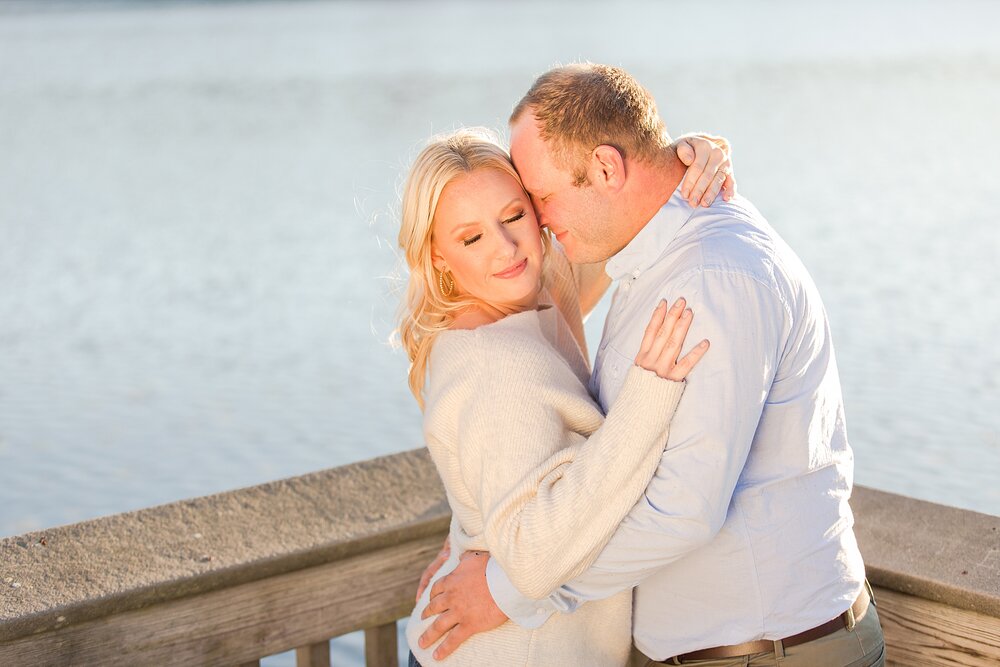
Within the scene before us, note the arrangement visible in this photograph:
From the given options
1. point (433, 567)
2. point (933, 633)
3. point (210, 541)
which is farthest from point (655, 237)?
point (210, 541)

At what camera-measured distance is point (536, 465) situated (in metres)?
2.31

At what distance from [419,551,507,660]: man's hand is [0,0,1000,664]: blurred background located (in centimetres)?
81

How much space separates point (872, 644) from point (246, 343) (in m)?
5.85

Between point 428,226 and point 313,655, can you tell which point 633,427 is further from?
point 313,655

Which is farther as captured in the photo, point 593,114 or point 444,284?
point 444,284

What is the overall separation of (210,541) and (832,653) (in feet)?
4.24

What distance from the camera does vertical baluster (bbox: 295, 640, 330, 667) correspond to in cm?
270

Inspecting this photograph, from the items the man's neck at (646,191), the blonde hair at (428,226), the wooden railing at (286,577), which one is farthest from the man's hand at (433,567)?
the man's neck at (646,191)

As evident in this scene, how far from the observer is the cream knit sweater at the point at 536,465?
2.18m

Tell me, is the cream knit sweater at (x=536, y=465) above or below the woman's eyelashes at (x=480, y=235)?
below

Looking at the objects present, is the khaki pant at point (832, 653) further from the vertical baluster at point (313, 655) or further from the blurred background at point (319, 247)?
the blurred background at point (319, 247)

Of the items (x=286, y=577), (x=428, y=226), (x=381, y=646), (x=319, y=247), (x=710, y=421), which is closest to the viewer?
(x=710, y=421)

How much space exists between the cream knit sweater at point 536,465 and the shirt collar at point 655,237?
255 mm

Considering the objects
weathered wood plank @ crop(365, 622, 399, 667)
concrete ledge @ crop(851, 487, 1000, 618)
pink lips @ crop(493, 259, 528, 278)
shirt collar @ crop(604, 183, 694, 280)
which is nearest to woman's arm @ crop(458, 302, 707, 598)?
shirt collar @ crop(604, 183, 694, 280)
